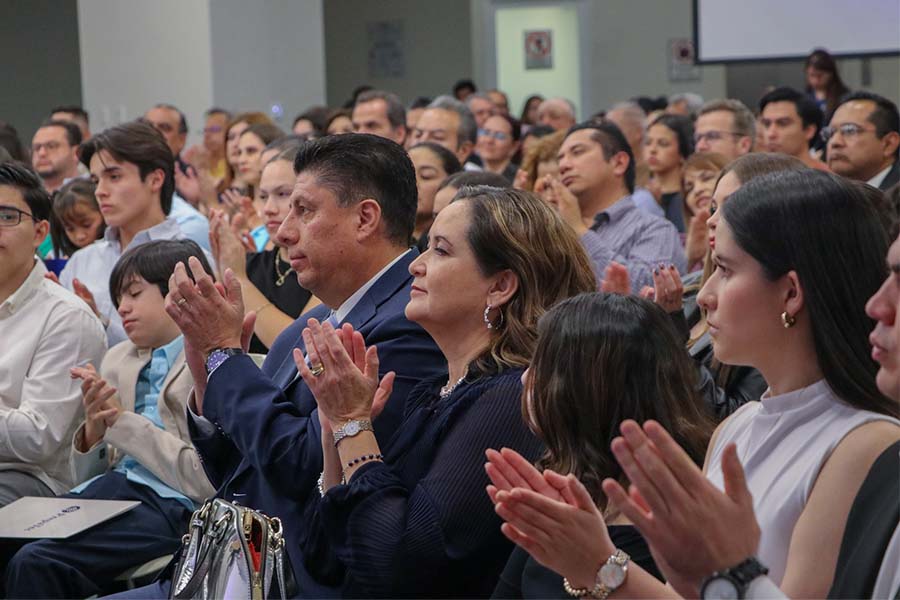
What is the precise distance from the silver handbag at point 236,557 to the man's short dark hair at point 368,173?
749 mm

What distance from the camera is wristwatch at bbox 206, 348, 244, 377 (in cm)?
252

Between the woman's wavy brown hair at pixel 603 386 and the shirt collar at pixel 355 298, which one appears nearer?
the woman's wavy brown hair at pixel 603 386

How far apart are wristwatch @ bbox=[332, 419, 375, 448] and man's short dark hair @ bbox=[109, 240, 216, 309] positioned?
49.8 inches

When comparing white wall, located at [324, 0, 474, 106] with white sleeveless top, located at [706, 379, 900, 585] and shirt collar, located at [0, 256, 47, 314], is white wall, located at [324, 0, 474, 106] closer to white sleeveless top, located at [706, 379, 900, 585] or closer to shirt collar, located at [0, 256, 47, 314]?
shirt collar, located at [0, 256, 47, 314]

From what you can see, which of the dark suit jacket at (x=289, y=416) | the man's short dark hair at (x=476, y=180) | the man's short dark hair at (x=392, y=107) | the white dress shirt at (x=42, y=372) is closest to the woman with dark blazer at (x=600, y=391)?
the dark suit jacket at (x=289, y=416)

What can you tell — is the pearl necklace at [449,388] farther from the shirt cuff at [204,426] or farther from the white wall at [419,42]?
the white wall at [419,42]

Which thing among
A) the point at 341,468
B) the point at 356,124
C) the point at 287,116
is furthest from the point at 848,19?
the point at 341,468

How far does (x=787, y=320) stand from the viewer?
1.74m

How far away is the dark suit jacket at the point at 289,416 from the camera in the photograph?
7.82 ft

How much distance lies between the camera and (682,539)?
1.37 m

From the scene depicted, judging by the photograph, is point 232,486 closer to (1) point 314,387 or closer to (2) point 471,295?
(1) point 314,387

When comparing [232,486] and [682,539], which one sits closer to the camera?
[682,539]

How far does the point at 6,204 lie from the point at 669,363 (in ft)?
7.30

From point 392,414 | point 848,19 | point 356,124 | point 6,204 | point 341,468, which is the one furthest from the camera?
point 848,19
